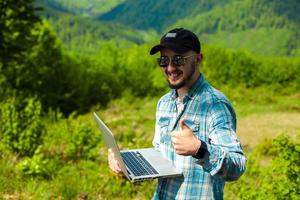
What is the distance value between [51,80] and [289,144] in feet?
121

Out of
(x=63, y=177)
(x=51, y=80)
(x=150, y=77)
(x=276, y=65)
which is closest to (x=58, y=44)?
(x=51, y=80)

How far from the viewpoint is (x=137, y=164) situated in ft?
→ 10.9

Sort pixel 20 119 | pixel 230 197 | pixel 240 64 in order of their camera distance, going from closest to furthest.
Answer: pixel 230 197 → pixel 20 119 → pixel 240 64

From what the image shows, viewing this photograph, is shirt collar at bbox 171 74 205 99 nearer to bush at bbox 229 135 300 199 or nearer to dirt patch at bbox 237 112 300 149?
bush at bbox 229 135 300 199

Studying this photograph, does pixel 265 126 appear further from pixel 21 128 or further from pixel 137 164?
pixel 137 164

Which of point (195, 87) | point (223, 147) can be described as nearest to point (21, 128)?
point (195, 87)

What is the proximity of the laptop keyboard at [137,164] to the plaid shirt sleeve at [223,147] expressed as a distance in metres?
0.49

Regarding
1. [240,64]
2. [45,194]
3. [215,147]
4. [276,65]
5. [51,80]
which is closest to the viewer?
[215,147]

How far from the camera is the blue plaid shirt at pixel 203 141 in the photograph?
272 centimetres

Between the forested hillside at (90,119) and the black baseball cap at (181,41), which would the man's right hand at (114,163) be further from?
the forested hillside at (90,119)

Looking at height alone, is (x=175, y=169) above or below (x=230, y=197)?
above

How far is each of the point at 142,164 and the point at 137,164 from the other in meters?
0.03

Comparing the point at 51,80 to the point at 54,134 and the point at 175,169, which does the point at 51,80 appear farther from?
the point at 175,169

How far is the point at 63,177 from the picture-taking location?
7.68m
